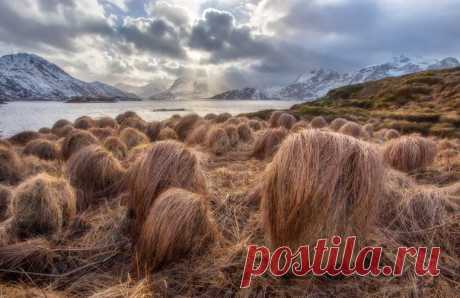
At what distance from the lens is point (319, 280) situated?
5.74 feet

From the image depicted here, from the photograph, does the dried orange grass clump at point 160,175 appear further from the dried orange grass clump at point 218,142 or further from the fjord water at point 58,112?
the fjord water at point 58,112

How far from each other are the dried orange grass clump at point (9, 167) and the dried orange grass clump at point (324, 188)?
15.6 ft

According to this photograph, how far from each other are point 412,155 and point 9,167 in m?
6.86

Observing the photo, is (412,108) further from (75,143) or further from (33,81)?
(33,81)

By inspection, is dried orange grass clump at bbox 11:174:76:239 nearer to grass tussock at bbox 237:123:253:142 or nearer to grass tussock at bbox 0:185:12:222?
grass tussock at bbox 0:185:12:222

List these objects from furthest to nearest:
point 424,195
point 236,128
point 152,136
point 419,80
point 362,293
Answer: point 419,80, point 152,136, point 236,128, point 424,195, point 362,293

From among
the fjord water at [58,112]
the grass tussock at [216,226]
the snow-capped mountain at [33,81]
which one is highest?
the snow-capped mountain at [33,81]

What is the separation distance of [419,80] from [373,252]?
35.7 m

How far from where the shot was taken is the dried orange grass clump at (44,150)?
5855 millimetres

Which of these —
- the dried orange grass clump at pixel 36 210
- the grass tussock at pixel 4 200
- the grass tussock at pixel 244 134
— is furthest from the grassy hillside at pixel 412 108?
the grass tussock at pixel 4 200

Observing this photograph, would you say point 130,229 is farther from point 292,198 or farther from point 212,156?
point 212,156

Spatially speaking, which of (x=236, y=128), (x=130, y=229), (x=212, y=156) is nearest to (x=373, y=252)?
(x=130, y=229)

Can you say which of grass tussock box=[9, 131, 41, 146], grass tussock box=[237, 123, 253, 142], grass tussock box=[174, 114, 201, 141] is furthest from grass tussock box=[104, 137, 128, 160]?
grass tussock box=[9, 131, 41, 146]

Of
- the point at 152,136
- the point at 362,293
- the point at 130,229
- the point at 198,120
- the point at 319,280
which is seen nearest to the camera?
the point at 362,293
